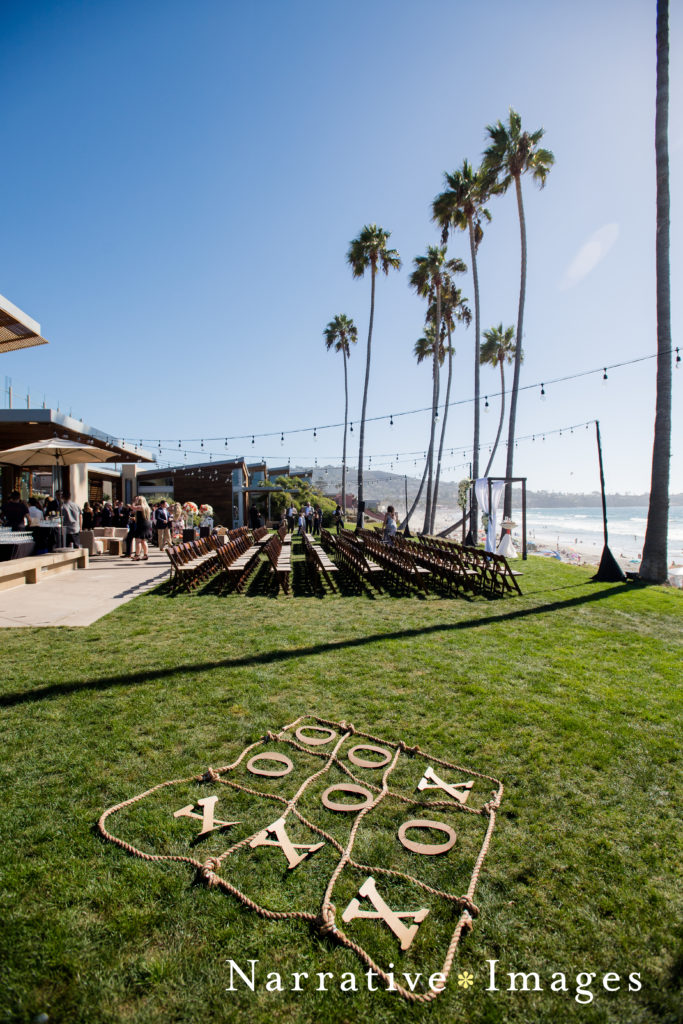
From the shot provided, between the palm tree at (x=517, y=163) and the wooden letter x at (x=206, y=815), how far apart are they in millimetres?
17196

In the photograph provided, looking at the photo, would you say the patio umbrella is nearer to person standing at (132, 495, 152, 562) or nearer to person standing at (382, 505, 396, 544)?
person standing at (132, 495, 152, 562)

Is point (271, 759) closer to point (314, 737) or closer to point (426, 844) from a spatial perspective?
point (314, 737)

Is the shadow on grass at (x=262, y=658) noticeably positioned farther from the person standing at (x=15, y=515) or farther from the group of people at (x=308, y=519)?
the group of people at (x=308, y=519)

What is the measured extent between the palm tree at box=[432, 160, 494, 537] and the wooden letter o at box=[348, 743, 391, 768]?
17904 millimetres

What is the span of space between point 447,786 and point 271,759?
3.67 feet

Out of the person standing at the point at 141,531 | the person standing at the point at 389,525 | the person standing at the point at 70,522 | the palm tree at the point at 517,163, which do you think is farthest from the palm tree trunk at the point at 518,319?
the person standing at the point at 70,522

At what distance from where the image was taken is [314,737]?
3551 mm

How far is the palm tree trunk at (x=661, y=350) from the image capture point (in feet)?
35.3

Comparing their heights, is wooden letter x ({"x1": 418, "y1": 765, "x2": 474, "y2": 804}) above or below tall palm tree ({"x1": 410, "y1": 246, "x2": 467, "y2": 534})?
below

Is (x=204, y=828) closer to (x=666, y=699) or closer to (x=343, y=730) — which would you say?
(x=343, y=730)

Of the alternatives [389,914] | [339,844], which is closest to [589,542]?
[339,844]

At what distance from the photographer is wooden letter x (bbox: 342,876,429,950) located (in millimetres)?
1942

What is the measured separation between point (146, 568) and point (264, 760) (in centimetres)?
1070

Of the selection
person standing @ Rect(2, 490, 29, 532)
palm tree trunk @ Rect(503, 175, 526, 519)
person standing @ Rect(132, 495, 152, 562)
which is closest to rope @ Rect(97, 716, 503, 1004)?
person standing @ Rect(2, 490, 29, 532)
